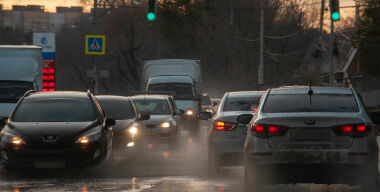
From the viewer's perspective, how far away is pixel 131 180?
14320 mm

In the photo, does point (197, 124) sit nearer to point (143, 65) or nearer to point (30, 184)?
point (143, 65)

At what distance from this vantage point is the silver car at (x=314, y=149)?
10539 millimetres

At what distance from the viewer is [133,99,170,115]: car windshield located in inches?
966

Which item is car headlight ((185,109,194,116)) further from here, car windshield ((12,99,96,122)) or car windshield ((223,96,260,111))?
car windshield ((12,99,96,122))

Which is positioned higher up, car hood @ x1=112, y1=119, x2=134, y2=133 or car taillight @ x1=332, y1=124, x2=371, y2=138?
car taillight @ x1=332, y1=124, x2=371, y2=138

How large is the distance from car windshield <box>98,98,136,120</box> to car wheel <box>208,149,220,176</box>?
4490 mm

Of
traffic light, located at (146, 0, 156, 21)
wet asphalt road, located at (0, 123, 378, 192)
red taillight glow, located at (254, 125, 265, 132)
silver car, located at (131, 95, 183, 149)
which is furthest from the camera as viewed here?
traffic light, located at (146, 0, 156, 21)

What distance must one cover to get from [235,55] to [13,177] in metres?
51.1

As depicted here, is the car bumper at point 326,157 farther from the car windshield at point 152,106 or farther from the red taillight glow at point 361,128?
the car windshield at point 152,106

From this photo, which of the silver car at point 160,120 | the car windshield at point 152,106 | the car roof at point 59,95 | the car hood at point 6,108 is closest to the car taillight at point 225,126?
the car roof at point 59,95

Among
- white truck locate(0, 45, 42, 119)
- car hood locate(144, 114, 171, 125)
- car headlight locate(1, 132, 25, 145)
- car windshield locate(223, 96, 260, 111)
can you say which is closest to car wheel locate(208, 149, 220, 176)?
car windshield locate(223, 96, 260, 111)

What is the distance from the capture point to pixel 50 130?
1480 cm

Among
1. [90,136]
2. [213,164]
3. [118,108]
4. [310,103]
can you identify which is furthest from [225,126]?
[118,108]

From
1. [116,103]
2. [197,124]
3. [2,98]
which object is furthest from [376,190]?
[197,124]
